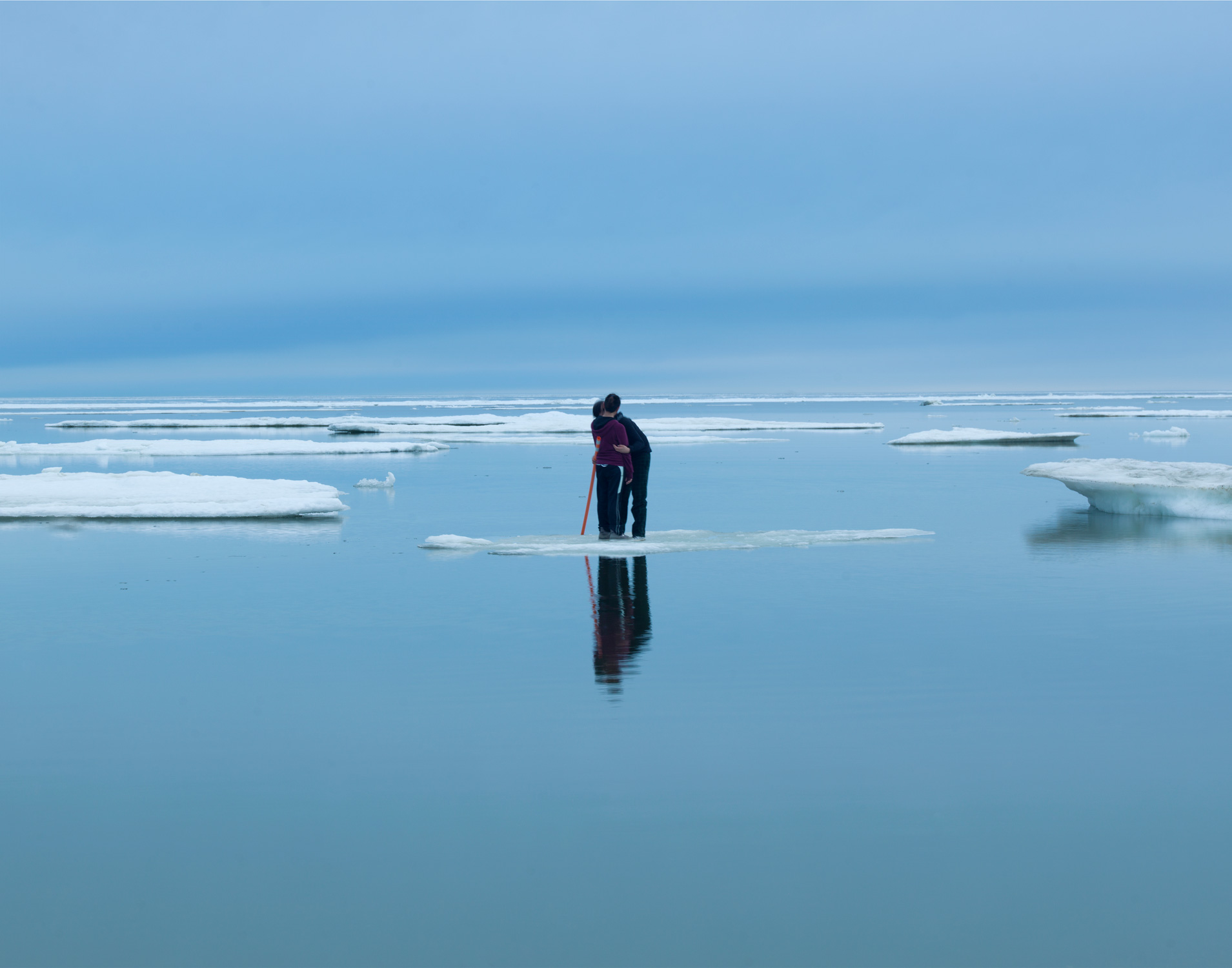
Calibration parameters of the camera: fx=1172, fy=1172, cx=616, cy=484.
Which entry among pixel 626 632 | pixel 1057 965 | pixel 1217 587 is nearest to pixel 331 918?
pixel 1057 965

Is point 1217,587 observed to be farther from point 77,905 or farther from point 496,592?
point 77,905

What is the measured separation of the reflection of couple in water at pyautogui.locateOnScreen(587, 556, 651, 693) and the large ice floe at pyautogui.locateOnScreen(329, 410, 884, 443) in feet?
79.5

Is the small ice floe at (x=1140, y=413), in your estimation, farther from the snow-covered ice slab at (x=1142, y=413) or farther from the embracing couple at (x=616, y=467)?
the embracing couple at (x=616, y=467)

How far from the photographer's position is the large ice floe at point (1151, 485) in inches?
537

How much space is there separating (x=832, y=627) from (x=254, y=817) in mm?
4267

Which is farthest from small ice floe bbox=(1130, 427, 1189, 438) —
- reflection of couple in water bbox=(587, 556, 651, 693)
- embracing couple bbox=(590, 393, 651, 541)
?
reflection of couple in water bbox=(587, 556, 651, 693)

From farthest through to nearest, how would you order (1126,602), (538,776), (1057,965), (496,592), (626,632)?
(496,592) < (1126,602) < (626,632) < (538,776) < (1057,965)

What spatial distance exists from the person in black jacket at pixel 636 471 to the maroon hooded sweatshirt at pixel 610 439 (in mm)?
50

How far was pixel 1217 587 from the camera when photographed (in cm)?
902

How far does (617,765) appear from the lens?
4.77 m

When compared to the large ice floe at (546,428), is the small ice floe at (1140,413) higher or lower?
higher

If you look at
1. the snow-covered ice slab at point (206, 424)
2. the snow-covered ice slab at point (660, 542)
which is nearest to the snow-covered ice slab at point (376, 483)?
the snow-covered ice slab at point (660, 542)

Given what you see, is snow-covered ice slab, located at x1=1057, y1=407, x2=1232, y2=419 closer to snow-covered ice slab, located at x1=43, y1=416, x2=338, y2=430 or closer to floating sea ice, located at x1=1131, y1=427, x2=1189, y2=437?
floating sea ice, located at x1=1131, y1=427, x2=1189, y2=437

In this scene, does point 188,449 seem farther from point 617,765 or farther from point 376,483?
point 617,765
